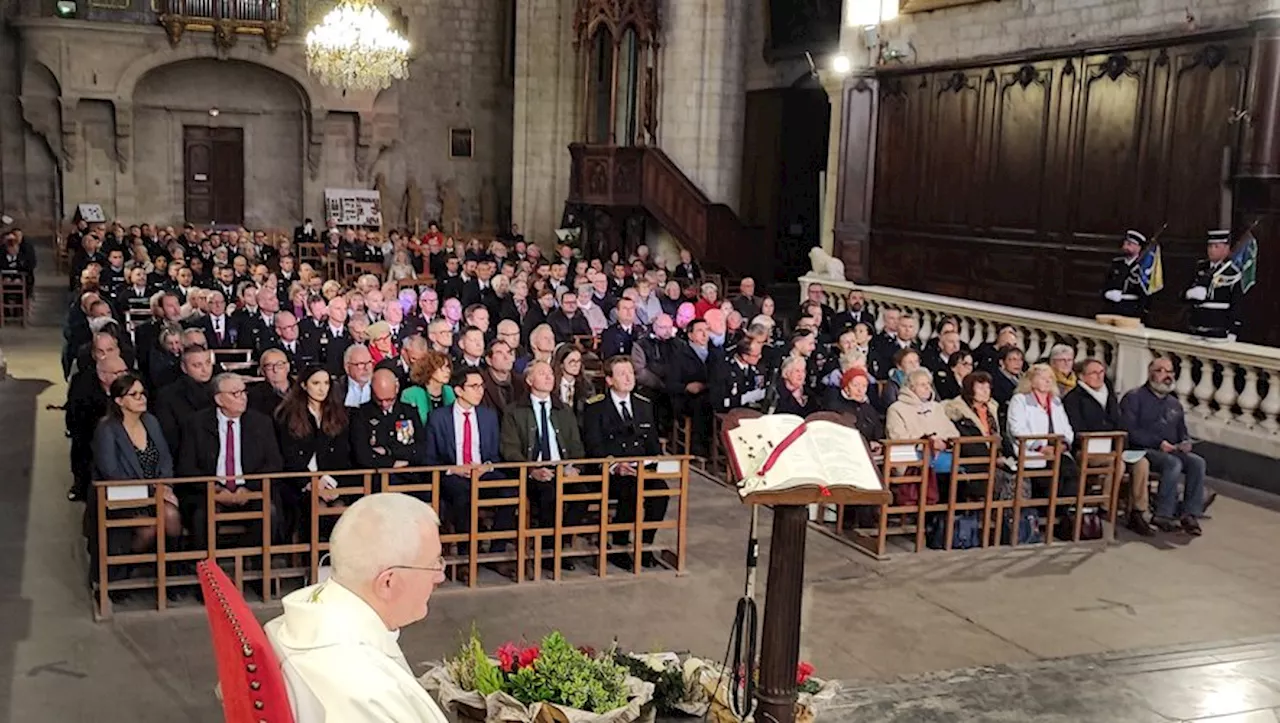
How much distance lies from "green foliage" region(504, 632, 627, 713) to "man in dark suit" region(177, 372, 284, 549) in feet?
9.46

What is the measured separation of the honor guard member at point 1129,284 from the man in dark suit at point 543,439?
6.65 meters

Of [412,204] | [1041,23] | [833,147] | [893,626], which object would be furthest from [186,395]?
[412,204]

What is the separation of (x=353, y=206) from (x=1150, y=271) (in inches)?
709

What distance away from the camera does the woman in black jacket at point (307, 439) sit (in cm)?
688

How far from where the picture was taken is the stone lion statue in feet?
53.7

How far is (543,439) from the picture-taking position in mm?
7395

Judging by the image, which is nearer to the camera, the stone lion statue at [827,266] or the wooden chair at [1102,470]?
the wooden chair at [1102,470]

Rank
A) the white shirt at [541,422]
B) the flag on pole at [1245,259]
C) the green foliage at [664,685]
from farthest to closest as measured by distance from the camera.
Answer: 1. the flag on pole at [1245,259]
2. the white shirt at [541,422]
3. the green foliage at [664,685]

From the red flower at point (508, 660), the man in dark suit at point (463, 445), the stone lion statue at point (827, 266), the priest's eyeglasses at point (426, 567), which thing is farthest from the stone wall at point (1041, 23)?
the priest's eyeglasses at point (426, 567)

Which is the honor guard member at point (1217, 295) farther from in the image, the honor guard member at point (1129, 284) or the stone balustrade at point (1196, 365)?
the honor guard member at point (1129, 284)

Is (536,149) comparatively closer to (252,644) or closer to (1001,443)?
(1001,443)

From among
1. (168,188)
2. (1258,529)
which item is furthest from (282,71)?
(1258,529)

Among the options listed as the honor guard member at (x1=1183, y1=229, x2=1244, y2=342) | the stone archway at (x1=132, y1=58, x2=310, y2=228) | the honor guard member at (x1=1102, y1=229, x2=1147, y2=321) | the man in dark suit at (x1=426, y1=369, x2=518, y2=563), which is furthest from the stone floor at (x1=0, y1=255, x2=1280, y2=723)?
the stone archway at (x1=132, y1=58, x2=310, y2=228)

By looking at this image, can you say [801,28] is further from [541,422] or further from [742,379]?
[541,422]
